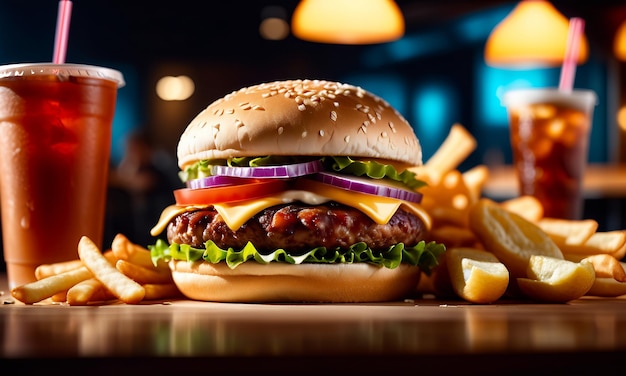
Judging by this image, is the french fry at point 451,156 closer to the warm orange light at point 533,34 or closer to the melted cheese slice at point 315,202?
the melted cheese slice at point 315,202

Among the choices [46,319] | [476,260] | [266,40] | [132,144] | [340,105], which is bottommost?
[46,319]

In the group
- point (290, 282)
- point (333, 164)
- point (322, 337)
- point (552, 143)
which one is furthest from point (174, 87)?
point (322, 337)

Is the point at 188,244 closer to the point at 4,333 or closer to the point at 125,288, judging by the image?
the point at 125,288

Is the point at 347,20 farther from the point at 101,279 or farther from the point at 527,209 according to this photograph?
the point at 101,279

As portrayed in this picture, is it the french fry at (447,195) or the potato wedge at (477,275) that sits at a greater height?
the french fry at (447,195)

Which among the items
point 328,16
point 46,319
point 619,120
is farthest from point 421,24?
point 46,319

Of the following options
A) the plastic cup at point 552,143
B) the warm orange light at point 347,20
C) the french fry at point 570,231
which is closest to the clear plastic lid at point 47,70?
the french fry at point 570,231

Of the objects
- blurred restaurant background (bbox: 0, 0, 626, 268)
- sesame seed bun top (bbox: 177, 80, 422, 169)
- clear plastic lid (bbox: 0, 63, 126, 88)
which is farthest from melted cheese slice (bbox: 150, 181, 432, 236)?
blurred restaurant background (bbox: 0, 0, 626, 268)
